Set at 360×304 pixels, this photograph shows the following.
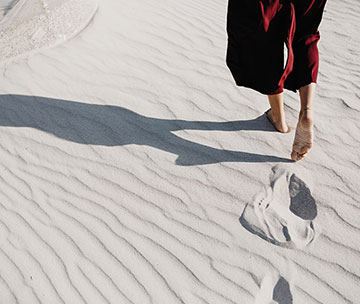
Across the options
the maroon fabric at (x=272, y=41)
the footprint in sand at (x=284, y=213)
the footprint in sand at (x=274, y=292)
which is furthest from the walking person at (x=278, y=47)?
the footprint in sand at (x=274, y=292)

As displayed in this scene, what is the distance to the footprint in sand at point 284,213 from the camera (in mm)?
2492

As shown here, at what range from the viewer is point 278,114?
3.14m

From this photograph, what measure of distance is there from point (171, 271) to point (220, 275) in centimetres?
30

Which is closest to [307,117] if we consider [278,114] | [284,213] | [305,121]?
[305,121]

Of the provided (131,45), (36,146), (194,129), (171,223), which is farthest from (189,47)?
(171,223)

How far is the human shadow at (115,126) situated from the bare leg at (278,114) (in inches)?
3.3

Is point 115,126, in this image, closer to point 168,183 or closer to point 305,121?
point 168,183

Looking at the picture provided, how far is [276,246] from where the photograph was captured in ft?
8.05

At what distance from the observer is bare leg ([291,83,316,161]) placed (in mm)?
2730

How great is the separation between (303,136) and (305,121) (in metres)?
0.13

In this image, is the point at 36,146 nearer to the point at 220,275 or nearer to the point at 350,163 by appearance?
the point at 220,275

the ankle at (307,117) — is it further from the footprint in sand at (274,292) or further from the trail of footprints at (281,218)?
the footprint in sand at (274,292)

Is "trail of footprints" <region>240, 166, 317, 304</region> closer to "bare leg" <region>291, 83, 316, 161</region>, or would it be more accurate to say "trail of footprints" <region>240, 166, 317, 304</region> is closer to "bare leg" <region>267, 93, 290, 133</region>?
"bare leg" <region>291, 83, 316, 161</region>

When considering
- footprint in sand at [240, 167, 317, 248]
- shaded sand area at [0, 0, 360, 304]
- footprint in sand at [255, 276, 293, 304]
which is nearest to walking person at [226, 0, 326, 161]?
footprint in sand at [240, 167, 317, 248]
